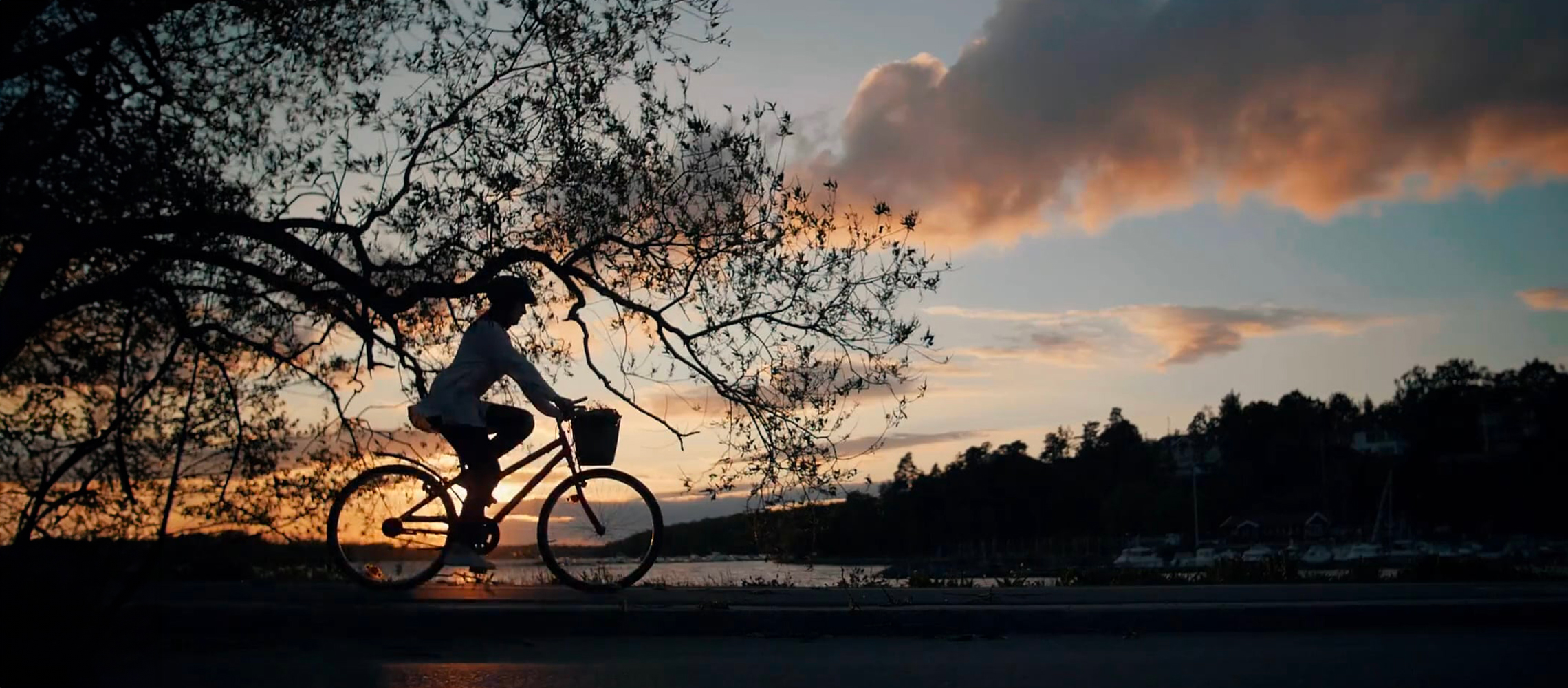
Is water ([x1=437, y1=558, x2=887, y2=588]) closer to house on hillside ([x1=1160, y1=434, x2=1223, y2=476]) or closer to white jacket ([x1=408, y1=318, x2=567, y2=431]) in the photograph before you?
white jacket ([x1=408, y1=318, x2=567, y2=431])

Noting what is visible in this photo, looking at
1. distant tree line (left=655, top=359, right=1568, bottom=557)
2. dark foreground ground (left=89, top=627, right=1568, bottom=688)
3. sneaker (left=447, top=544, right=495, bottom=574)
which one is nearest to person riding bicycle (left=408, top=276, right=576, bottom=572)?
sneaker (left=447, top=544, right=495, bottom=574)

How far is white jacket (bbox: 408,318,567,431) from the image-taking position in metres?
8.20

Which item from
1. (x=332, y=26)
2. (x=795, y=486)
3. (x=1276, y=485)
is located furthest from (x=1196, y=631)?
(x=1276, y=485)

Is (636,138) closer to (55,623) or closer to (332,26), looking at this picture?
(332,26)

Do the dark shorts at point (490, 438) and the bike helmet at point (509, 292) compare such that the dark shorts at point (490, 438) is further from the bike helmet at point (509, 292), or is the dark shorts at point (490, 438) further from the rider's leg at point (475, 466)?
the bike helmet at point (509, 292)

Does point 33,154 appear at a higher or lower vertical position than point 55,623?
higher

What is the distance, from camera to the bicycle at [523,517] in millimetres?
8805

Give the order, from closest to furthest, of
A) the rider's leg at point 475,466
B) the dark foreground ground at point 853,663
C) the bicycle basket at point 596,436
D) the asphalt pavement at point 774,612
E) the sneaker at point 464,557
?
the dark foreground ground at point 853,663
the asphalt pavement at point 774,612
the rider's leg at point 475,466
the bicycle basket at point 596,436
the sneaker at point 464,557

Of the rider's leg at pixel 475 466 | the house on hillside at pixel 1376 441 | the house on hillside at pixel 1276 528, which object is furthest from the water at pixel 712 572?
the house on hillside at pixel 1376 441

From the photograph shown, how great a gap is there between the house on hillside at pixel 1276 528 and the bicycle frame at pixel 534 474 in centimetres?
10308

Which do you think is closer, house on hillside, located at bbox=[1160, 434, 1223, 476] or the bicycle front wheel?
the bicycle front wheel

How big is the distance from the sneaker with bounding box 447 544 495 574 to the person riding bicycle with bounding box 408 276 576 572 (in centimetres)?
40

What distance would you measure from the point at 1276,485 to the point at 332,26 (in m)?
132

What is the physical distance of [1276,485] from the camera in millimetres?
130500
